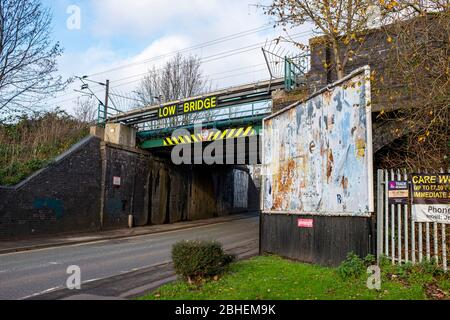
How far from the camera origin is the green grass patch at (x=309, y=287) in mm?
6180

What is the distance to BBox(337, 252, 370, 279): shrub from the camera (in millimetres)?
7375

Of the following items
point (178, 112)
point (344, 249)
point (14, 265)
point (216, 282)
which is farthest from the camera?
point (178, 112)

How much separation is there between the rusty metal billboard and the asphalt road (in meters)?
4.20

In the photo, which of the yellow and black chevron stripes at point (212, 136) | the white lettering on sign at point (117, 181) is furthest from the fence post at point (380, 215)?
the white lettering on sign at point (117, 181)

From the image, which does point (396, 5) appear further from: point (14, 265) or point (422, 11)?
point (14, 265)

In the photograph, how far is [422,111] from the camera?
7.68 metres

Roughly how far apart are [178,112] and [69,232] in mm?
8376

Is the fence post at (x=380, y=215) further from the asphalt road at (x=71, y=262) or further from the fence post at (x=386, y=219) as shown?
the asphalt road at (x=71, y=262)

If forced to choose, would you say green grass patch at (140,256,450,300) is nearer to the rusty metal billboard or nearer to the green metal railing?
the rusty metal billboard

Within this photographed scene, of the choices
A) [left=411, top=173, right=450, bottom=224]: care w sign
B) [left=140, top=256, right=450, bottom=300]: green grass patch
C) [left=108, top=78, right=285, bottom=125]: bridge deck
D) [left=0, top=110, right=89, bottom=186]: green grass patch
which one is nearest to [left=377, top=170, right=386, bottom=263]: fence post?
[left=140, top=256, right=450, bottom=300]: green grass patch

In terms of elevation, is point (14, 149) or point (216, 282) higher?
point (14, 149)

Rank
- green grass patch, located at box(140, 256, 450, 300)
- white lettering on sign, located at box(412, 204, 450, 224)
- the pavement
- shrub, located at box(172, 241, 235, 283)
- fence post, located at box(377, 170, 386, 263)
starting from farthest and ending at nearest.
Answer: the pavement → fence post, located at box(377, 170, 386, 263) → shrub, located at box(172, 241, 235, 283) → white lettering on sign, located at box(412, 204, 450, 224) → green grass patch, located at box(140, 256, 450, 300)

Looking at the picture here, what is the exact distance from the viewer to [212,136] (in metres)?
21.0

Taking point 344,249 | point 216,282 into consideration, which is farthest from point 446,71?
point 216,282
